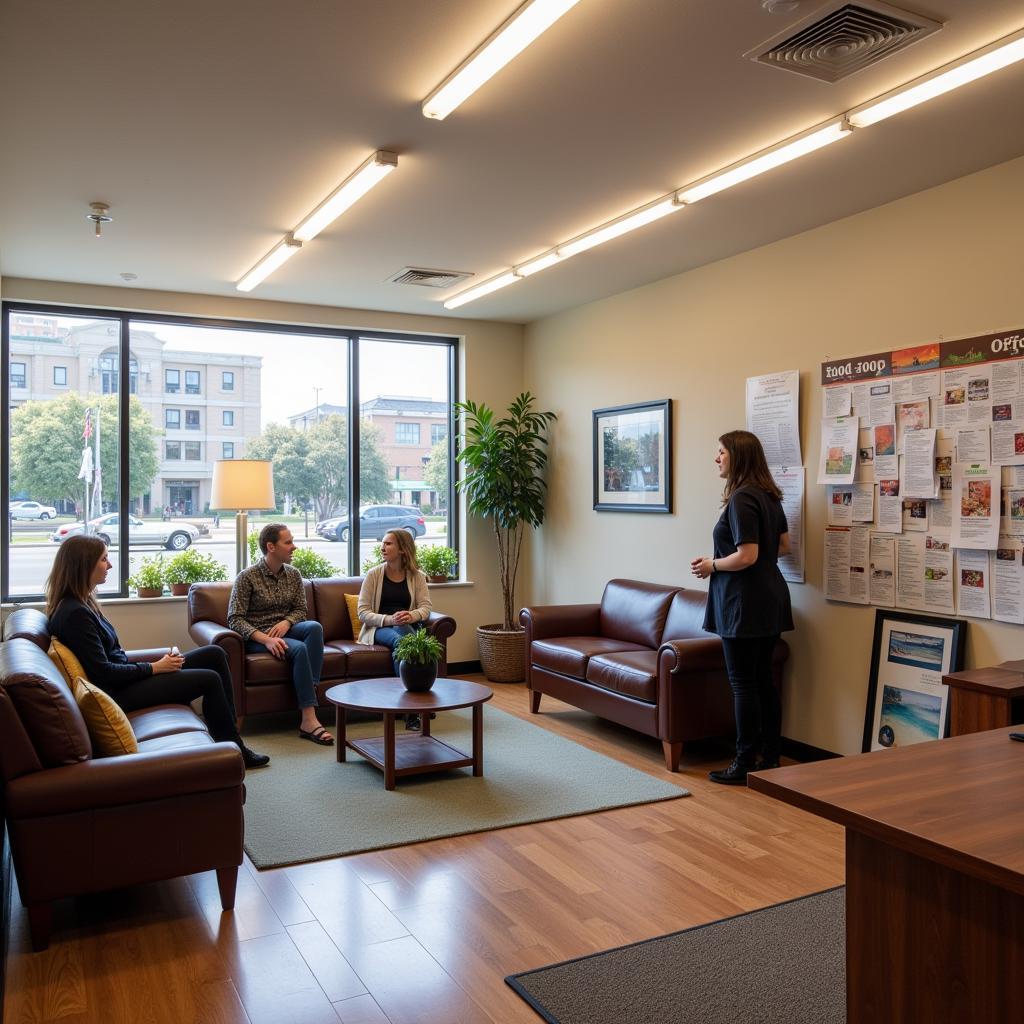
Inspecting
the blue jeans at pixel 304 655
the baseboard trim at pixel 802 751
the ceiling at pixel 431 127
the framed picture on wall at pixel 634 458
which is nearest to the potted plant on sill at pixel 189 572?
the blue jeans at pixel 304 655

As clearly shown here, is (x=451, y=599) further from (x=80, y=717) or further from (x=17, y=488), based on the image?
(x=80, y=717)

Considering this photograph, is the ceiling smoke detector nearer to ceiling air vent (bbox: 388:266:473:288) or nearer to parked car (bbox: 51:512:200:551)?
ceiling air vent (bbox: 388:266:473:288)

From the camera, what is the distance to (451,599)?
7.07 m

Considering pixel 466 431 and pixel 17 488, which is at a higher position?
pixel 466 431

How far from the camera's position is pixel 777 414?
15.8 feet

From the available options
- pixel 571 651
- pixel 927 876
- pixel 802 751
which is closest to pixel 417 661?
pixel 571 651

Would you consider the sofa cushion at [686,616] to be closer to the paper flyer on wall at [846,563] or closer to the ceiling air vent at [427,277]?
the paper flyer on wall at [846,563]

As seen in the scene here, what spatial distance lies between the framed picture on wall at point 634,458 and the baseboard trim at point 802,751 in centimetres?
161

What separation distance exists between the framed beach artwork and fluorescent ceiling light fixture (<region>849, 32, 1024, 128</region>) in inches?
82.4

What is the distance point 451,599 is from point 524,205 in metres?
3.50

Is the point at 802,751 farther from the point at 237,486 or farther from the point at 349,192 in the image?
the point at 237,486

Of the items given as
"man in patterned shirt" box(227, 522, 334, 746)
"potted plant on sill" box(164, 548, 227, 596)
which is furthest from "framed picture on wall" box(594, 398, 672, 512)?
"potted plant on sill" box(164, 548, 227, 596)

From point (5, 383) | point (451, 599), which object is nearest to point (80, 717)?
point (5, 383)

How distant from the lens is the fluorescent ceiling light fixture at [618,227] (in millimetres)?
4246
